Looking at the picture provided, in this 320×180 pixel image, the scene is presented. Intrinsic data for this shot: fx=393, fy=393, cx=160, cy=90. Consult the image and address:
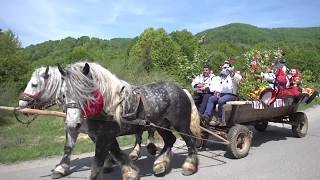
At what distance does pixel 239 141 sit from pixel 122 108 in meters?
2.85

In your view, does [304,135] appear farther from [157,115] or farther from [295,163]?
[157,115]

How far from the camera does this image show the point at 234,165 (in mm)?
6664

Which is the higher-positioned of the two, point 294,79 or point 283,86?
point 294,79

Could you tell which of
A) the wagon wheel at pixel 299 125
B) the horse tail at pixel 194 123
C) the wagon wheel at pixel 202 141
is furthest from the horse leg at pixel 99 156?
the wagon wheel at pixel 299 125

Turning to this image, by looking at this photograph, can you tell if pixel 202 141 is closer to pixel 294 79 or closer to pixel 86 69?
pixel 294 79

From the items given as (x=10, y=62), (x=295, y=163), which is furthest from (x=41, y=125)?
(x=10, y=62)

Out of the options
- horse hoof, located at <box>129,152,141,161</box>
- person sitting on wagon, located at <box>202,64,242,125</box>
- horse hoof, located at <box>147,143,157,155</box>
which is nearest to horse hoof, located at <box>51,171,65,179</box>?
horse hoof, located at <box>129,152,141,161</box>

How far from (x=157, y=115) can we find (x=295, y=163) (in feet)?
8.55

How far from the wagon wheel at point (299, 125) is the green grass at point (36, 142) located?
384 centimetres

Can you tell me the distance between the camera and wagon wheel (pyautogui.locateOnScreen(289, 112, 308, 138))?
9234 millimetres

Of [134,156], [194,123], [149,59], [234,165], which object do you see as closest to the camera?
[194,123]

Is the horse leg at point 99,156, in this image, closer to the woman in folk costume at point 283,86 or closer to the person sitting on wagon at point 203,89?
the person sitting on wagon at point 203,89

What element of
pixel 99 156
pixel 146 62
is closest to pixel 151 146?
pixel 99 156

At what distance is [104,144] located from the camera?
206 inches
